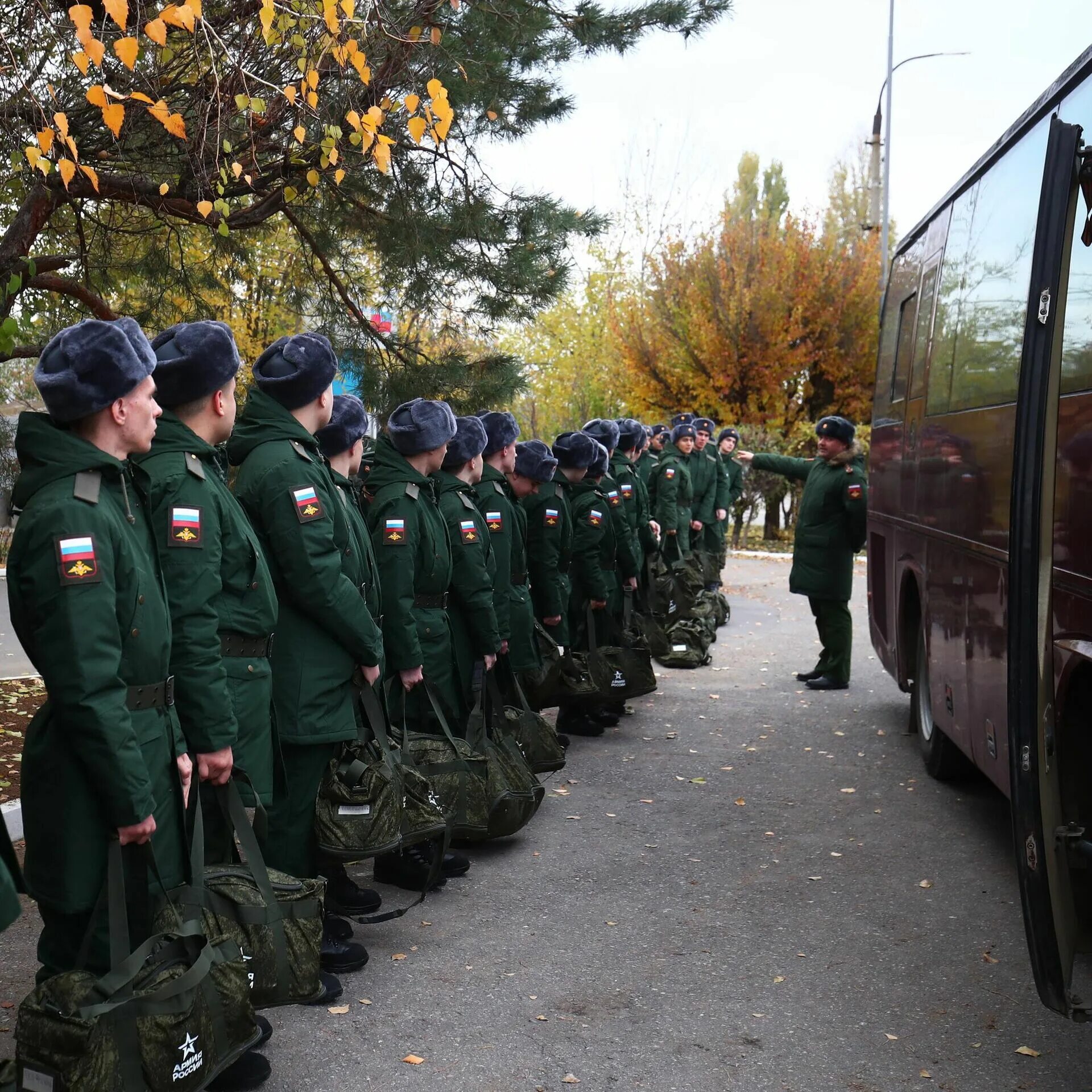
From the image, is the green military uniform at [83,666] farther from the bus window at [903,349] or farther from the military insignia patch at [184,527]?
the bus window at [903,349]

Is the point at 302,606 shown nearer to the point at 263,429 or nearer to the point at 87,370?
the point at 263,429

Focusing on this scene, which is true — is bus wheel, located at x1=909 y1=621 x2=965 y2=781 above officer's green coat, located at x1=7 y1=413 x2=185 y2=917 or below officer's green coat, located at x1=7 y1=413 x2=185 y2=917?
below

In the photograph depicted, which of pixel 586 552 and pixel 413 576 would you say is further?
pixel 586 552

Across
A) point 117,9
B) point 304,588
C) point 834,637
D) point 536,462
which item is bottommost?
point 834,637

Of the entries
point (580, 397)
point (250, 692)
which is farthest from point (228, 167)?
point (580, 397)

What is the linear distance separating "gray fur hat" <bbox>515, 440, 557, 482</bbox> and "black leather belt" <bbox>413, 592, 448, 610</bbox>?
7.00 ft

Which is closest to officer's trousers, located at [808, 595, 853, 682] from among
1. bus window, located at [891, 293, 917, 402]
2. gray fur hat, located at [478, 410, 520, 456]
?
bus window, located at [891, 293, 917, 402]

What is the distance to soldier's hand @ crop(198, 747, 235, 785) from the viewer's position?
12.4 feet

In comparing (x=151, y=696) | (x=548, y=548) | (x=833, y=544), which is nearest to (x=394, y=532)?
(x=151, y=696)

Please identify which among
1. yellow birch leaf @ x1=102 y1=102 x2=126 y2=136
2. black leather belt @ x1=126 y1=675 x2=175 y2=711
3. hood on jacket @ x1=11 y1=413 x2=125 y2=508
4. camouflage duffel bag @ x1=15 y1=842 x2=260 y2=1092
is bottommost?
camouflage duffel bag @ x1=15 y1=842 x2=260 y2=1092

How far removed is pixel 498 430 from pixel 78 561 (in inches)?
167

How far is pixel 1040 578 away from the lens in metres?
3.47

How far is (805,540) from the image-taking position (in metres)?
10.6

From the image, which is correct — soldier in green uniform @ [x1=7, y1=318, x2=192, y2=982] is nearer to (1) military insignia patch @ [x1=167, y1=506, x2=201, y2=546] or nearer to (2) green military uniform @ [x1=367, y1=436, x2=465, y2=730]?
(1) military insignia patch @ [x1=167, y1=506, x2=201, y2=546]
